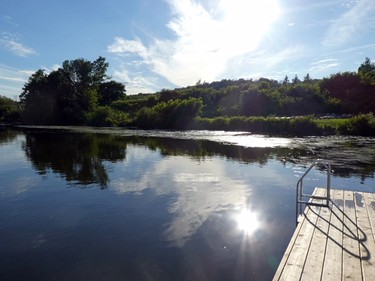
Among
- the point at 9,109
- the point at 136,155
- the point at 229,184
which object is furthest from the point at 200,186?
the point at 9,109

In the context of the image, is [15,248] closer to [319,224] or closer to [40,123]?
[319,224]

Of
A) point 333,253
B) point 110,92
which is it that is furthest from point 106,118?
point 333,253

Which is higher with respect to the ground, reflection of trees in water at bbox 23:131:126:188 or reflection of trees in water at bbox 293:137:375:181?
reflection of trees in water at bbox 293:137:375:181

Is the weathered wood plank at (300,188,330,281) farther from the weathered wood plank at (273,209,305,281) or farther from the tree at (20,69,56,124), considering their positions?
the tree at (20,69,56,124)

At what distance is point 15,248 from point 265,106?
211 ft

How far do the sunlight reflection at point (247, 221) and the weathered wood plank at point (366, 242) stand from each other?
274cm

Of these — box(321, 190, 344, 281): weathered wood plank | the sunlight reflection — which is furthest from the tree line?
box(321, 190, 344, 281): weathered wood plank

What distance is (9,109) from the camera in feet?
346

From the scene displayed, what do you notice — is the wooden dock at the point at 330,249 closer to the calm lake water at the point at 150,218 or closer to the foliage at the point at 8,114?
the calm lake water at the point at 150,218

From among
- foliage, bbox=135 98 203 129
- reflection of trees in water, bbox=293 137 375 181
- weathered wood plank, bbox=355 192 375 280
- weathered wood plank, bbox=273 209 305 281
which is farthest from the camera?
foliage, bbox=135 98 203 129

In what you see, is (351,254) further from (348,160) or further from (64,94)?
(64,94)

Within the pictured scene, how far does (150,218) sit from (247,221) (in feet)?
9.81

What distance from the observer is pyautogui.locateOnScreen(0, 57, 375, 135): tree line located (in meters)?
60.4

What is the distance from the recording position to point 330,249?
20.3 feet
